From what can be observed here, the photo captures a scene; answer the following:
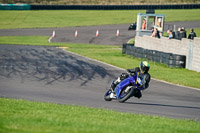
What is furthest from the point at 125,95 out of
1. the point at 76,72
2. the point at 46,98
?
the point at 76,72

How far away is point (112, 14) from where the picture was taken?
61.5 meters

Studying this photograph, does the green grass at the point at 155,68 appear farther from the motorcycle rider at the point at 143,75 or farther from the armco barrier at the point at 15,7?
the armco barrier at the point at 15,7

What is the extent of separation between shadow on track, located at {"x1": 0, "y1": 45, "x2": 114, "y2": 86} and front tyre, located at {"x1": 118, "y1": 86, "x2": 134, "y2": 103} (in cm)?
472

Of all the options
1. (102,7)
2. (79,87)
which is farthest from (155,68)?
(102,7)

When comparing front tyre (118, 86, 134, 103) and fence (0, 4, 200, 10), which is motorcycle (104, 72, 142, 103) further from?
fence (0, 4, 200, 10)

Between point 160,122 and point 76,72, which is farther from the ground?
point 160,122

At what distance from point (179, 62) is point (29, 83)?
977 centimetres

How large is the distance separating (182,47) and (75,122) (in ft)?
56.5

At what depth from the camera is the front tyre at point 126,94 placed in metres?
12.8

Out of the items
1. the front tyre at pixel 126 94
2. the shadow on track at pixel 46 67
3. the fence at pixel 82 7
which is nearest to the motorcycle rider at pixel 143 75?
the front tyre at pixel 126 94

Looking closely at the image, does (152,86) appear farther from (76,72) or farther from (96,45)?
(96,45)

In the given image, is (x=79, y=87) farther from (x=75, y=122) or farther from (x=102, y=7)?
(x=102, y=7)

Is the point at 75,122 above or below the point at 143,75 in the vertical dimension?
above

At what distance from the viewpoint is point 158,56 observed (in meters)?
25.5
